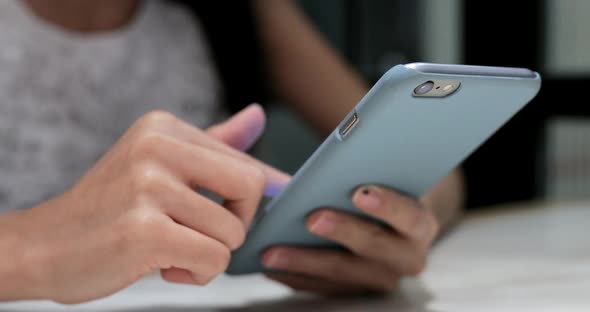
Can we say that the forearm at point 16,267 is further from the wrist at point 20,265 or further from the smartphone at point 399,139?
the smartphone at point 399,139

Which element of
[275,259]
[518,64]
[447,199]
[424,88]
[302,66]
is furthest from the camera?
[518,64]

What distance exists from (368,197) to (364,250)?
55 mm

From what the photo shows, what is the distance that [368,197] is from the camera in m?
0.39

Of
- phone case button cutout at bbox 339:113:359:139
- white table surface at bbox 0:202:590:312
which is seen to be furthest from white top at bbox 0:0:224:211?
phone case button cutout at bbox 339:113:359:139

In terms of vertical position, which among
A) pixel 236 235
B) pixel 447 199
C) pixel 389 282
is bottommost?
pixel 447 199

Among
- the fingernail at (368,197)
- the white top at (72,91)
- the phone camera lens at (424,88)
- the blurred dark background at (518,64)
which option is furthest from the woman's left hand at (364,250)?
the blurred dark background at (518,64)

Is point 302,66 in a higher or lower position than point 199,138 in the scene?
lower

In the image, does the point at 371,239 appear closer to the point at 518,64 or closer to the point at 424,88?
the point at 424,88

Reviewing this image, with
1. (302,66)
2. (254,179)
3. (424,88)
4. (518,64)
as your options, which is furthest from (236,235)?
(518,64)

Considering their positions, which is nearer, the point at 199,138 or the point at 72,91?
the point at 199,138

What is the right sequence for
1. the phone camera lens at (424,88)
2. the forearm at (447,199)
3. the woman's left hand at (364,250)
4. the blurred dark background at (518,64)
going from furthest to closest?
1. the blurred dark background at (518,64)
2. the forearm at (447,199)
3. the woman's left hand at (364,250)
4. the phone camera lens at (424,88)

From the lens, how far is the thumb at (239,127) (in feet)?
1.44

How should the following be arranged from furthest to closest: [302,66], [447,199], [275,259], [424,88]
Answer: [302,66] → [447,199] → [275,259] → [424,88]

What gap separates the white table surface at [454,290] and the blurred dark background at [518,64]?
21.8 inches
